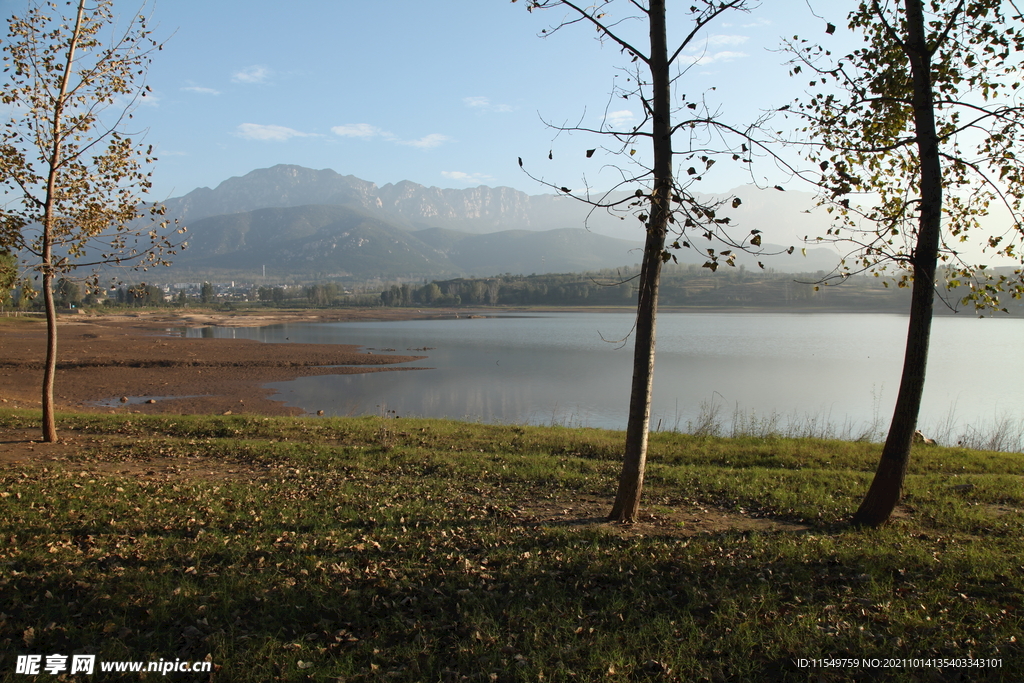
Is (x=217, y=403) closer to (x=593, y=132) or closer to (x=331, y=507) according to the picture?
(x=331, y=507)

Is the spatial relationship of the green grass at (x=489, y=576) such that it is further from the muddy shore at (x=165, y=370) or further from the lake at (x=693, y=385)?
the muddy shore at (x=165, y=370)

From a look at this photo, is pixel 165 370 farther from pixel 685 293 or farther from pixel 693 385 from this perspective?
pixel 685 293

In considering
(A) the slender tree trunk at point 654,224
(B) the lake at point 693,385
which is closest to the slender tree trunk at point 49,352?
(A) the slender tree trunk at point 654,224

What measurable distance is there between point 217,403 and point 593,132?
2520cm

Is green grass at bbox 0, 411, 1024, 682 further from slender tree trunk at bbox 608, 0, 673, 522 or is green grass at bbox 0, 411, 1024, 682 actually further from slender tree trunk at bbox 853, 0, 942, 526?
slender tree trunk at bbox 608, 0, 673, 522

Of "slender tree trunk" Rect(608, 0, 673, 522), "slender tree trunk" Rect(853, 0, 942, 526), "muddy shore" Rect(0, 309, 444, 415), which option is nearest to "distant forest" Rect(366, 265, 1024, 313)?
"muddy shore" Rect(0, 309, 444, 415)

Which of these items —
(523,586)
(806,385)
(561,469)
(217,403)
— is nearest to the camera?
(523,586)

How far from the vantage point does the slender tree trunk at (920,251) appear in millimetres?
6762

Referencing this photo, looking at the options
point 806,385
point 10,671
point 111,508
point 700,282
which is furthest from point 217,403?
point 700,282

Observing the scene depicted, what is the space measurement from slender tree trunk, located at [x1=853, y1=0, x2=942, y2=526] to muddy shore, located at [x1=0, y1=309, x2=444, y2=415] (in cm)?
2252

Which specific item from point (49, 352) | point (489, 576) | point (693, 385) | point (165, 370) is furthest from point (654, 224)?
point (165, 370)

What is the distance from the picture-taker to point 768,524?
7.89m

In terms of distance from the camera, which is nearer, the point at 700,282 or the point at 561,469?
the point at 561,469

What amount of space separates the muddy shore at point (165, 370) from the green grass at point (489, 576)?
Result: 1688cm
